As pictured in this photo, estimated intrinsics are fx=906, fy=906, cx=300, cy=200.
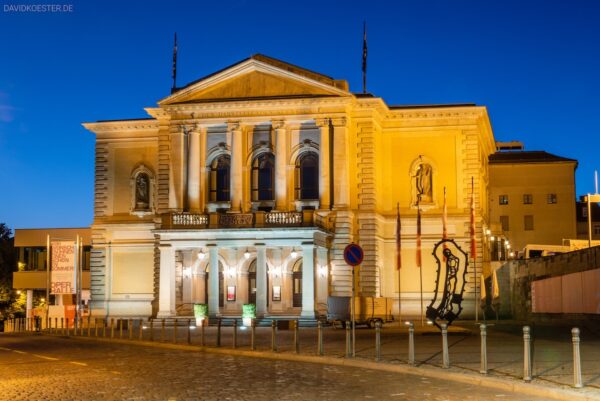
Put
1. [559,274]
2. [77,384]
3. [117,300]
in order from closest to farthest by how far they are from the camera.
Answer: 1. [77,384]
2. [559,274]
3. [117,300]

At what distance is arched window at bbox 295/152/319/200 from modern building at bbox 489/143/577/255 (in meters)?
28.7

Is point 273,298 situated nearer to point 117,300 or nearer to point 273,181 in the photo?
point 273,181

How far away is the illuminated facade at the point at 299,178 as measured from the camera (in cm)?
5525

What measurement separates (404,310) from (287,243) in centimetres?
1142

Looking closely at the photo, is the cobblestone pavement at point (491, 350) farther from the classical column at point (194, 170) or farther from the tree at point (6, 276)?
the tree at point (6, 276)

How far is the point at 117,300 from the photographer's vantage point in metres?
62.5

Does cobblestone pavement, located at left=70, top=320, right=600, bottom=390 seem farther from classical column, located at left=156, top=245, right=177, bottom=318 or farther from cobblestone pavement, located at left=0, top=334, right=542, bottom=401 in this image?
classical column, located at left=156, top=245, right=177, bottom=318

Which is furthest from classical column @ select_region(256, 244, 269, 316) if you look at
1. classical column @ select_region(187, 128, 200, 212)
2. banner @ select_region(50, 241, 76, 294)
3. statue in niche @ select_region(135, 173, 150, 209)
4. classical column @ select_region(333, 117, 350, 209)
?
statue in niche @ select_region(135, 173, 150, 209)

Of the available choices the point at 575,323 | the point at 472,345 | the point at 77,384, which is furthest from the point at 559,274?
the point at 77,384

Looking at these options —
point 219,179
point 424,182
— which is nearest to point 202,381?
point 219,179

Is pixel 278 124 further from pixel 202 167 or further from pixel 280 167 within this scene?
pixel 202 167

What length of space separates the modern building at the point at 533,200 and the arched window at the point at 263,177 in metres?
29.6

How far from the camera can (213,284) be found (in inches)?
2020

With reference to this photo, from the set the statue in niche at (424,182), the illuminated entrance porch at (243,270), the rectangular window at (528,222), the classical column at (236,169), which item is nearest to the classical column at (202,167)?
the classical column at (236,169)
